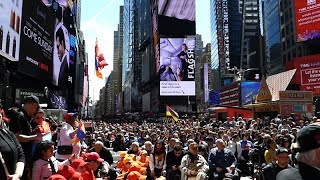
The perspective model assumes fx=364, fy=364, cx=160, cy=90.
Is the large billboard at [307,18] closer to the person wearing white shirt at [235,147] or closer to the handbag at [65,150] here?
the person wearing white shirt at [235,147]

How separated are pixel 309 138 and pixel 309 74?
49696 millimetres

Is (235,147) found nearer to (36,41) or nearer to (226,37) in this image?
(36,41)

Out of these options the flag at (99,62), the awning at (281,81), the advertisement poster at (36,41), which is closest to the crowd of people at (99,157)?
the advertisement poster at (36,41)

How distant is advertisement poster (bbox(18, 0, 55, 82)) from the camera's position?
2762cm

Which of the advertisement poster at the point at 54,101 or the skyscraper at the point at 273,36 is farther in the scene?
the skyscraper at the point at 273,36

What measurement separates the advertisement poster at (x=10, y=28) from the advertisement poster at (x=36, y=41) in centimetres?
174

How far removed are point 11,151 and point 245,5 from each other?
491 ft

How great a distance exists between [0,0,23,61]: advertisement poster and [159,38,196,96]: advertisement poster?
5327 cm

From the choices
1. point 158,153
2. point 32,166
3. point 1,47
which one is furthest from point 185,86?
point 32,166

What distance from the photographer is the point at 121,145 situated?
15.5 metres

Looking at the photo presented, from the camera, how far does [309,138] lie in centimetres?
217

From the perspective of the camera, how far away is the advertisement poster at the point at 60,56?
3750cm

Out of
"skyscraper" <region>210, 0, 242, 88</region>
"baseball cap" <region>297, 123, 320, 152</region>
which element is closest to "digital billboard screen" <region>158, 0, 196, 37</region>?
"skyscraper" <region>210, 0, 242, 88</region>

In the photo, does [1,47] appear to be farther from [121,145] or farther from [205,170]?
[205,170]
